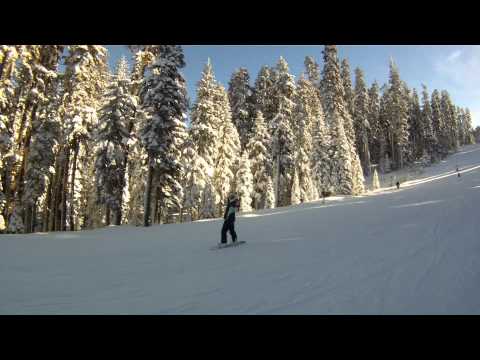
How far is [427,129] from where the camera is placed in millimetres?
73875

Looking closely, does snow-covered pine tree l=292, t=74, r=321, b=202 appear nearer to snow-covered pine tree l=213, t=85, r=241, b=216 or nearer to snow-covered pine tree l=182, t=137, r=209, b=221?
snow-covered pine tree l=213, t=85, r=241, b=216

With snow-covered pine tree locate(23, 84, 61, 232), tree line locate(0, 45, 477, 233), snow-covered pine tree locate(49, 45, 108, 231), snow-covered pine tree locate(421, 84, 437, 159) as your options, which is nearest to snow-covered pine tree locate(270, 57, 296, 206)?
tree line locate(0, 45, 477, 233)

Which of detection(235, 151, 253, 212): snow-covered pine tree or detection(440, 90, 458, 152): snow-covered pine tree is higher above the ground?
detection(440, 90, 458, 152): snow-covered pine tree

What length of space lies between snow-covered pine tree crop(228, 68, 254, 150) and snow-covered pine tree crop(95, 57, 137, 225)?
22346 millimetres

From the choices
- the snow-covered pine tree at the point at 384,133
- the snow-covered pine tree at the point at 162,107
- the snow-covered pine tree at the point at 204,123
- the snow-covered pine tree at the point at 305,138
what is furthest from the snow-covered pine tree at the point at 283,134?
the snow-covered pine tree at the point at 384,133

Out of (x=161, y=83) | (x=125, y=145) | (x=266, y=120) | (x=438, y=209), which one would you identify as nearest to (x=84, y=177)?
(x=125, y=145)

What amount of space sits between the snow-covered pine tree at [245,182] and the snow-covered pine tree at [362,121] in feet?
136

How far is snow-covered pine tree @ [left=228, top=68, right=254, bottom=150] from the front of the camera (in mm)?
46500
